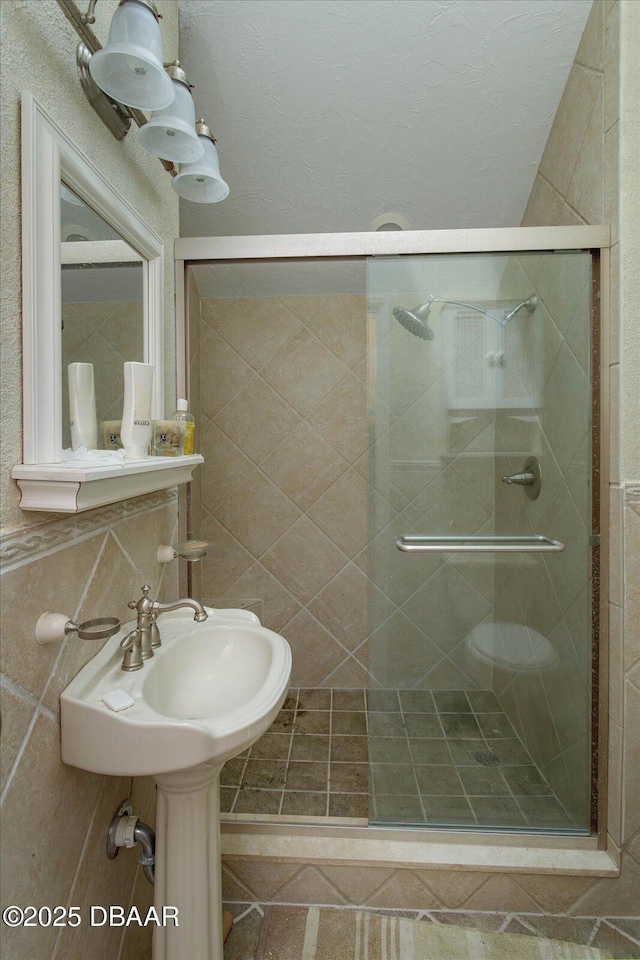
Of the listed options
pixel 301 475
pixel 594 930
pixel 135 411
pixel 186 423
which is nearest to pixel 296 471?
pixel 301 475

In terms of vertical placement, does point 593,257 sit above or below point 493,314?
above

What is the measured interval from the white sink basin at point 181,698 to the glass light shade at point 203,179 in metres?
0.98

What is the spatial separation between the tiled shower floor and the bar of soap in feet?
2.55

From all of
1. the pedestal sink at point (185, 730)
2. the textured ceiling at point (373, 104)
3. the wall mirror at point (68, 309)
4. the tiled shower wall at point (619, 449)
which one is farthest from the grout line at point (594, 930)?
the textured ceiling at point (373, 104)

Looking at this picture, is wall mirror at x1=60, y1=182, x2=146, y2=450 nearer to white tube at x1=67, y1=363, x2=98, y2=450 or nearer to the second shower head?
white tube at x1=67, y1=363, x2=98, y2=450

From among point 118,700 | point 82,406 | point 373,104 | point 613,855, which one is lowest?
point 613,855

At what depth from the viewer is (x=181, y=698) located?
0.90 meters

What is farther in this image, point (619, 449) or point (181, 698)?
point (619, 449)

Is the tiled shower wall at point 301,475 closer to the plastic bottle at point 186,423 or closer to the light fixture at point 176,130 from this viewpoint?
the plastic bottle at point 186,423

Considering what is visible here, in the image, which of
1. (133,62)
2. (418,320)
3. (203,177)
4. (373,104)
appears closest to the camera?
(133,62)

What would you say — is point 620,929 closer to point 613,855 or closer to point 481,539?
point 613,855

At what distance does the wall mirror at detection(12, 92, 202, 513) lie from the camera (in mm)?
621

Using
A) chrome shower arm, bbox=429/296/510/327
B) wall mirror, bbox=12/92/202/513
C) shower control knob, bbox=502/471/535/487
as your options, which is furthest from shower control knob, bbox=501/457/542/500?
wall mirror, bbox=12/92/202/513

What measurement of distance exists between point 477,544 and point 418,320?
25.3 inches
